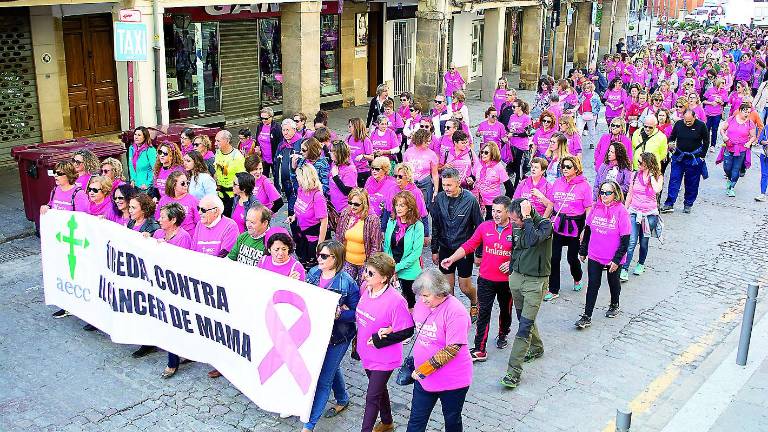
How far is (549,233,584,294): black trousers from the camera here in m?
10.0

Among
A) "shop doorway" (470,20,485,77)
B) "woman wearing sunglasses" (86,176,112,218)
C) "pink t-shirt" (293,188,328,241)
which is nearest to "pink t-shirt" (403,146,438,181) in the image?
"pink t-shirt" (293,188,328,241)

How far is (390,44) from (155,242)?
760 inches

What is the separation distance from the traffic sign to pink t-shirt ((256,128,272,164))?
2.11 m

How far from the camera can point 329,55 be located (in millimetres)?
24016

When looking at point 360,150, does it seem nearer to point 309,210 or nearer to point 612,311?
point 309,210

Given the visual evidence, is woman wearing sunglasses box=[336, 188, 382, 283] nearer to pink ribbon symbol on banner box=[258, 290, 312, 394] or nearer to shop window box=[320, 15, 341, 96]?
pink ribbon symbol on banner box=[258, 290, 312, 394]

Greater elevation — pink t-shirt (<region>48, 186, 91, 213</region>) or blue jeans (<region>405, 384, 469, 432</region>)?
pink t-shirt (<region>48, 186, 91, 213</region>)

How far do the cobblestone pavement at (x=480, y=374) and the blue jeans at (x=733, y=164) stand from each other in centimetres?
459

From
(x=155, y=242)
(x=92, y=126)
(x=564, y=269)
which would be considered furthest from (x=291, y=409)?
(x=92, y=126)

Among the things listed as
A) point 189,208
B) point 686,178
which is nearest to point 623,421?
point 189,208

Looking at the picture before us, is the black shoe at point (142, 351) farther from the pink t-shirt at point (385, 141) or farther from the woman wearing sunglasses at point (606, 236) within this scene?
the pink t-shirt at point (385, 141)

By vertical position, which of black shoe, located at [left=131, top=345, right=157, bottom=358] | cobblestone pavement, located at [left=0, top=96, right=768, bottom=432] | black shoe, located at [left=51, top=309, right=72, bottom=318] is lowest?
cobblestone pavement, located at [left=0, top=96, right=768, bottom=432]

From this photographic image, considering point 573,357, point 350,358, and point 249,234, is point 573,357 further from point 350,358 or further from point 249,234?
point 249,234

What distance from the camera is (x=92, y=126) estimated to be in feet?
59.5
